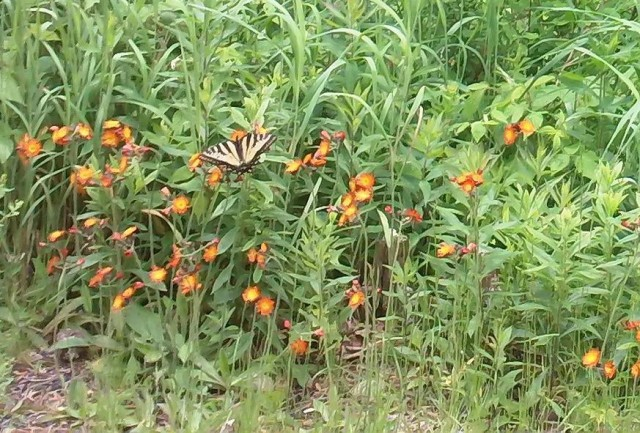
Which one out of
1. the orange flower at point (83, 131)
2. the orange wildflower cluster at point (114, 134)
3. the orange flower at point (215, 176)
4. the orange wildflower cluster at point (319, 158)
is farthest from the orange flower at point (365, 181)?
the orange flower at point (83, 131)

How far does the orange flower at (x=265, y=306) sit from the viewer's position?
2475 mm

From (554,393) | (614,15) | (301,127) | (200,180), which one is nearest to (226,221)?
(200,180)

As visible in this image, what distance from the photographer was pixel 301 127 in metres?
2.68

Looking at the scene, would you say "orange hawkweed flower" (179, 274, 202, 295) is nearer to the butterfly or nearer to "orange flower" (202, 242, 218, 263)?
"orange flower" (202, 242, 218, 263)

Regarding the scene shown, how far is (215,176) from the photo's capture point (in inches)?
97.1

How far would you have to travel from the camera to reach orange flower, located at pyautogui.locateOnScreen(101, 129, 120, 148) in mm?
2631

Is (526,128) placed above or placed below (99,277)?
above

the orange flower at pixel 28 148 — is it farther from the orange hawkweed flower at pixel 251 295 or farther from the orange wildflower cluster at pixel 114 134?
the orange hawkweed flower at pixel 251 295

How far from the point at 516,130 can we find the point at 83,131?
4.13ft

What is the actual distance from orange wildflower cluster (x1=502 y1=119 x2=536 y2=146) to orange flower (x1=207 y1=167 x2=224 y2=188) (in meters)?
0.87

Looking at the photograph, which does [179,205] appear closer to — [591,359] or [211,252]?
[211,252]

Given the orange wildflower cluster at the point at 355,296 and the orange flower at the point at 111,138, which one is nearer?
the orange wildflower cluster at the point at 355,296

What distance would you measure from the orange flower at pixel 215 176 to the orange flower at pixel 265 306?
13.4 inches

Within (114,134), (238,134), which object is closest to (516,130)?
(238,134)
